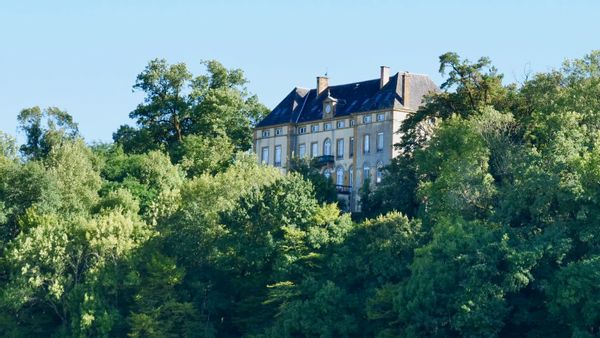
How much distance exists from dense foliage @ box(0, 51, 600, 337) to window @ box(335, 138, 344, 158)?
35.0 feet

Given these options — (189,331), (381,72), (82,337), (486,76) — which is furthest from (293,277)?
(381,72)

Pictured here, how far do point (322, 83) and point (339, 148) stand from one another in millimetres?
6284

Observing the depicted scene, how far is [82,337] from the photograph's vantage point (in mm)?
65750

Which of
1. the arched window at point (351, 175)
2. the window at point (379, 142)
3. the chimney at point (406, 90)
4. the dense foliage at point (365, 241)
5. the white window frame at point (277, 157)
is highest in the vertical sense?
the chimney at point (406, 90)

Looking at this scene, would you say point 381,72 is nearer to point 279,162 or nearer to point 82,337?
point 279,162

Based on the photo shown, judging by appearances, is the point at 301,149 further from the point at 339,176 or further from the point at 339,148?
the point at 339,176

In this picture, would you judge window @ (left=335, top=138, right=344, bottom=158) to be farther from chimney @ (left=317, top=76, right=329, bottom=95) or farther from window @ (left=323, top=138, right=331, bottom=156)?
chimney @ (left=317, top=76, right=329, bottom=95)

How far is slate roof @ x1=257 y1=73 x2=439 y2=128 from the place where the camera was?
86.4 meters

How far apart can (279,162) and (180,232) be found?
26536 mm

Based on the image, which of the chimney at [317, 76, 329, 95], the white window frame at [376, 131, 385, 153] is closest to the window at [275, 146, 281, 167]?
the chimney at [317, 76, 329, 95]

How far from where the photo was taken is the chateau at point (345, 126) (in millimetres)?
85625

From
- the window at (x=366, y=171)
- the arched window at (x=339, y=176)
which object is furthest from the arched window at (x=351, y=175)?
the window at (x=366, y=171)

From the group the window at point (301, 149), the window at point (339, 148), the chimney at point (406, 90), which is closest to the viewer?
the chimney at point (406, 90)

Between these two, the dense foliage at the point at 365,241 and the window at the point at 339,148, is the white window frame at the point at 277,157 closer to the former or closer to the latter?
the window at the point at 339,148
